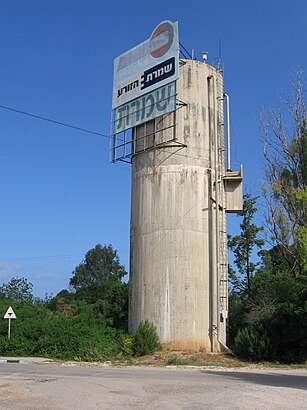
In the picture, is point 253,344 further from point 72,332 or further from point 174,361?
point 72,332

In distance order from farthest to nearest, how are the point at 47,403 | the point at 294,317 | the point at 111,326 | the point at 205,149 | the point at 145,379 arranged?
the point at 111,326 < the point at 205,149 < the point at 294,317 < the point at 145,379 < the point at 47,403

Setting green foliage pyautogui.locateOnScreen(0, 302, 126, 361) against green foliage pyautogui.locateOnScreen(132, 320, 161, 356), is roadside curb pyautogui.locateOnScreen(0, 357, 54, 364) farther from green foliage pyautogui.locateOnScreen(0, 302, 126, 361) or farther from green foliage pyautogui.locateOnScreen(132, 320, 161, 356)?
green foliage pyautogui.locateOnScreen(132, 320, 161, 356)

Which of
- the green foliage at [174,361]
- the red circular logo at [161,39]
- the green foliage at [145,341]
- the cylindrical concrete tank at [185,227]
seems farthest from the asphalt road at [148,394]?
the red circular logo at [161,39]

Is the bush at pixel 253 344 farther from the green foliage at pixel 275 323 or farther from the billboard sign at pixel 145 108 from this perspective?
the billboard sign at pixel 145 108

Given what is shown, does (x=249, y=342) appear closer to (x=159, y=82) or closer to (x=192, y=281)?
(x=192, y=281)

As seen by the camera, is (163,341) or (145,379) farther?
(163,341)

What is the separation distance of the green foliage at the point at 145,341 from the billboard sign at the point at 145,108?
11502 millimetres

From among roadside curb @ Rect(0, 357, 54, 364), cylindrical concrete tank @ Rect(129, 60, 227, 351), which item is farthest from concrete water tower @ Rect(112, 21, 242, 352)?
roadside curb @ Rect(0, 357, 54, 364)

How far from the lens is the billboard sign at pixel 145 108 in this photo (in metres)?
30.2

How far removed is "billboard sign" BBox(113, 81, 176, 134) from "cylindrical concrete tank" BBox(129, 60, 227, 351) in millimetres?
946

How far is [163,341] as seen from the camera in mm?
28906

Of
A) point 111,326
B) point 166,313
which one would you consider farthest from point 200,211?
point 111,326

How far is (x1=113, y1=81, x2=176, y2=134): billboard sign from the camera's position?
30.2m

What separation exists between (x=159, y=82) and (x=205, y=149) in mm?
4585
